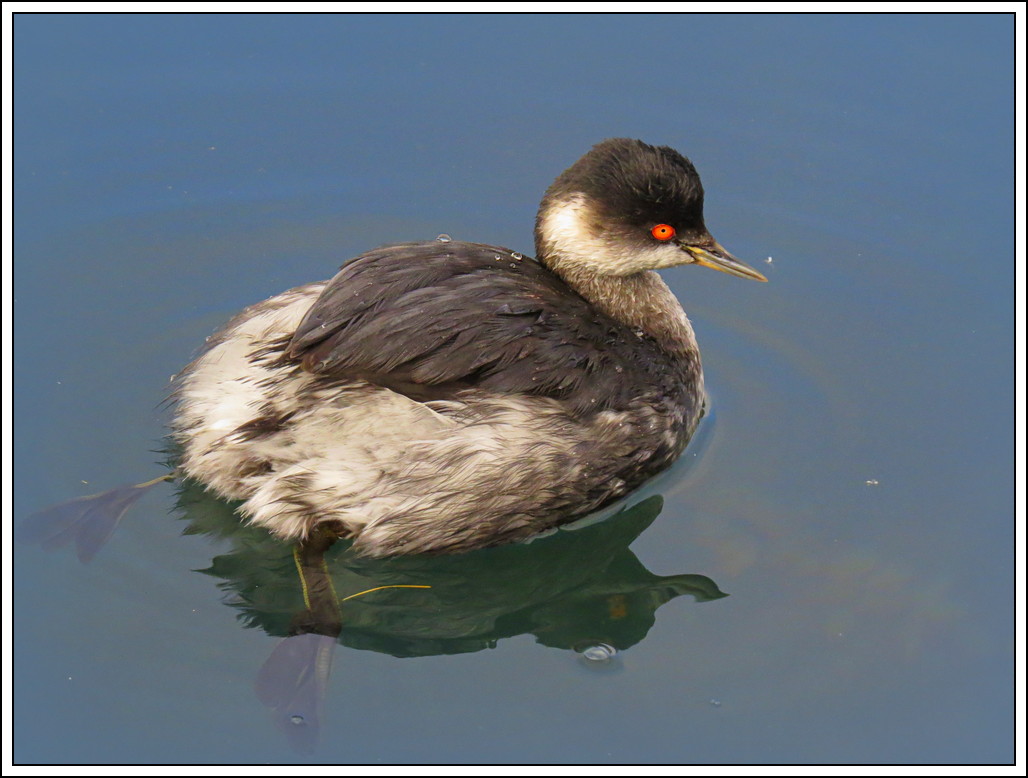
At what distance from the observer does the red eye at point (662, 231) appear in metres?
5.03

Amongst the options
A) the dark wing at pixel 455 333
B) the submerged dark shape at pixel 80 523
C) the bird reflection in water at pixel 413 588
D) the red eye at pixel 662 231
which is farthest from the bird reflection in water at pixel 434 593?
the red eye at pixel 662 231

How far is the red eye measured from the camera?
5.03m

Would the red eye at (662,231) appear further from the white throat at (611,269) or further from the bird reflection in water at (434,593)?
the bird reflection in water at (434,593)

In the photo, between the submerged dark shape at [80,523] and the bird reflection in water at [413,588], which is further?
the submerged dark shape at [80,523]

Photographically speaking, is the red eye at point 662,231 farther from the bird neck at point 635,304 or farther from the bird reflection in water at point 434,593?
the bird reflection in water at point 434,593

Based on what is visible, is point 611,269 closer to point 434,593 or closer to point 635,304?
point 635,304

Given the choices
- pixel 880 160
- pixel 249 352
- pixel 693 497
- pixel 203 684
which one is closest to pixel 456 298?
pixel 249 352

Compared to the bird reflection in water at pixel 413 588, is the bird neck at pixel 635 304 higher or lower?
higher

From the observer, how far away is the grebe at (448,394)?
4473 mm

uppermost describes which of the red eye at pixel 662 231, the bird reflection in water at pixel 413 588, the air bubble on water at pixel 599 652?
the red eye at pixel 662 231

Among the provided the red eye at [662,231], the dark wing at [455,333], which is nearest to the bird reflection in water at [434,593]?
the dark wing at [455,333]

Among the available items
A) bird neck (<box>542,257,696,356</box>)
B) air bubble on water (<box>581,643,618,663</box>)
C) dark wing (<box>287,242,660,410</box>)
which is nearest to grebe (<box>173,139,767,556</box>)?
dark wing (<box>287,242,660,410</box>)

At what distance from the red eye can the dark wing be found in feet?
1.49

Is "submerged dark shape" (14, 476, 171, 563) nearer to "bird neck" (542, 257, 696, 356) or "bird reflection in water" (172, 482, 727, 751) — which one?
"bird reflection in water" (172, 482, 727, 751)
